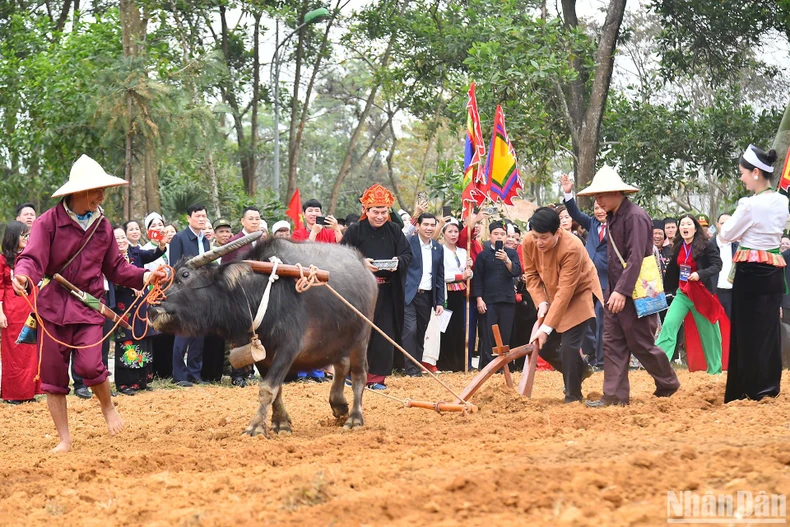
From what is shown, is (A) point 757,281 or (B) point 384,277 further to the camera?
(B) point 384,277

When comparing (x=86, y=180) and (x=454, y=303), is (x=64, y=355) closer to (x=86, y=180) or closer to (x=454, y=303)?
(x=86, y=180)

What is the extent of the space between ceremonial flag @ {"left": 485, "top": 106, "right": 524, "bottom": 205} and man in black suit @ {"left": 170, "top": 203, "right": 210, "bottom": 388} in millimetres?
4161

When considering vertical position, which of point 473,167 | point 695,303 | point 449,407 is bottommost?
point 449,407

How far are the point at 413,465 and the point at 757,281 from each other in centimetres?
378

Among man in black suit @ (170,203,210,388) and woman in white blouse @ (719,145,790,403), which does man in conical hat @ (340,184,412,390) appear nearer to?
man in black suit @ (170,203,210,388)

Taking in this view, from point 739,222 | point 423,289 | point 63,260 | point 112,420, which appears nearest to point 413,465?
point 112,420

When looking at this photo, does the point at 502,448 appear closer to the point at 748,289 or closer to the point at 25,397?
the point at 748,289

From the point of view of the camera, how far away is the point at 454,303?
46.0 feet

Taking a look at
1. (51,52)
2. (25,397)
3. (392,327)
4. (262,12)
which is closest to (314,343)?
(392,327)

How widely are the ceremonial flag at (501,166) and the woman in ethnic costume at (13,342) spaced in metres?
6.26

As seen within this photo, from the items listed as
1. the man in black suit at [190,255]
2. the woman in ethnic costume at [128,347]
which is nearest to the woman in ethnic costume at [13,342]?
the woman in ethnic costume at [128,347]

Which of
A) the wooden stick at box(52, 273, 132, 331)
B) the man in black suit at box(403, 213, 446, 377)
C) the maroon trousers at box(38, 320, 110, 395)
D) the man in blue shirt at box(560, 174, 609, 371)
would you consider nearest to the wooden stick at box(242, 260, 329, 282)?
the wooden stick at box(52, 273, 132, 331)

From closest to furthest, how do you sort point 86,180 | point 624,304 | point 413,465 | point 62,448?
point 413,465, point 86,180, point 62,448, point 624,304

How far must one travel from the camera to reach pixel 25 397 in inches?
410
